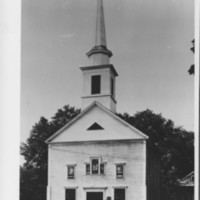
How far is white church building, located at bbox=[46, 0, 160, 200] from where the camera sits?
879cm

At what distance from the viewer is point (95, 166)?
9.06 m

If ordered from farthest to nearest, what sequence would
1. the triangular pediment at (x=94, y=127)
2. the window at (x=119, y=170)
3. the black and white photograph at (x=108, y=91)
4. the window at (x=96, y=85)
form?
the window at (x=96, y=85), the triangular pediment at (x=94, y=127), the window at (x=119, y=170), the black and white photograph at (x=108, y=91)

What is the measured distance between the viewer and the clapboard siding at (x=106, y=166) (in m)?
8.77

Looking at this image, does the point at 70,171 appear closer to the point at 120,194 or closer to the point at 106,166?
the point at 106,166

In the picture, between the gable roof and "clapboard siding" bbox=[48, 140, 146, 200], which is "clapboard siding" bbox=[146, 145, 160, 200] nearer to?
"clapboard siding" bbox=[48, 140, 146, 200]

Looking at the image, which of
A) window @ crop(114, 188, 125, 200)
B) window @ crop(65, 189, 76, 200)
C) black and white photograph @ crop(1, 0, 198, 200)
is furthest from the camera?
window @ crop(65, 189, 76, 200)

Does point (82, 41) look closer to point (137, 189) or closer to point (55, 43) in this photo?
point (55, 43)

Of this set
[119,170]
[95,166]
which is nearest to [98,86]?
[95,166]

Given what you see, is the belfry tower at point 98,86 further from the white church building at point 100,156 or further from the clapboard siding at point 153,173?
the clapboard siding at point 153,173

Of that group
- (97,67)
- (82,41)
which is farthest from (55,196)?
(82,41)

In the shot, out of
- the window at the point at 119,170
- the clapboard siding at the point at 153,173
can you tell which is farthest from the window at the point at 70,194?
the clapboard siding at the point at 153,173

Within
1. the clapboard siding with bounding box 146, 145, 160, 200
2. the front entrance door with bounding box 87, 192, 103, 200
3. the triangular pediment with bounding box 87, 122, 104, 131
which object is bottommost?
the front entrance door with bounding box 87, 192, 103, 200

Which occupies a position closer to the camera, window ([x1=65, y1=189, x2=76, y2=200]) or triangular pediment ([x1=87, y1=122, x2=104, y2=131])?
window ([x1=65, y1=189, x2=76, y2=200])

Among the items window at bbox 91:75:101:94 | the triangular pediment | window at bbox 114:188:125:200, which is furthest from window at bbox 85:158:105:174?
window at bbox 91:75:101:94
